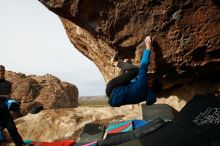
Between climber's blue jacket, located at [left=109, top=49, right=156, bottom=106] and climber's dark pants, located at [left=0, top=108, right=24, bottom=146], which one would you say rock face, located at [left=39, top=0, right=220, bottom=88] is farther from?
climber's dark pants, located at [left=0, top=108, right=24, bottom=146]

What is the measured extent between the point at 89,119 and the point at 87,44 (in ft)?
8.70

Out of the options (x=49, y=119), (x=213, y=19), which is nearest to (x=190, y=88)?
(x=213, y=19)

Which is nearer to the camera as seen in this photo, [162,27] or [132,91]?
[132,91]

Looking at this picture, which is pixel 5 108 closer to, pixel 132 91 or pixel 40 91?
pixel 132 91

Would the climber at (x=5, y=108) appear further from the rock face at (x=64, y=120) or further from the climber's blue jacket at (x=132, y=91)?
the climber's blue jacket at (x=132, y=91)

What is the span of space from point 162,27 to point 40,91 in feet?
48.2

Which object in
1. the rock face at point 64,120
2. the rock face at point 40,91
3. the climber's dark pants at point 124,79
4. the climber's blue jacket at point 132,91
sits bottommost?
the rock face at point 64,120

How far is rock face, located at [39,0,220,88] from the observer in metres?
6.96

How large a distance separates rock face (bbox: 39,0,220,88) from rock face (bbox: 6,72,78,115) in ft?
38.6

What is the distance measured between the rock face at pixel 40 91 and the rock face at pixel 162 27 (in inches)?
463

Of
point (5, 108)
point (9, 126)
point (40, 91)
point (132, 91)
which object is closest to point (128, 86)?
point (132, 91)

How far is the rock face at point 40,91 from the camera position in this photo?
19562 millimetres

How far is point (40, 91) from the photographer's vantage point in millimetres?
20594

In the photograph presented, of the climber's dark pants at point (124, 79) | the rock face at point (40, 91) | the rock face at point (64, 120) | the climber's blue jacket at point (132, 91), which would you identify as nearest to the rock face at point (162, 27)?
the climber's blue jacket at point (132, 91)
